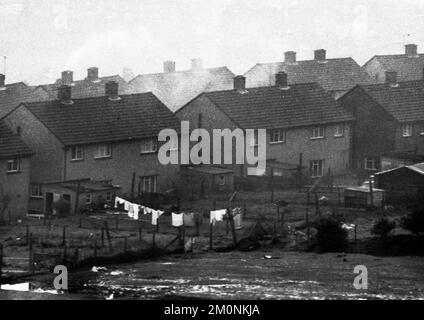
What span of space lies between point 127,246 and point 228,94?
21793 mm

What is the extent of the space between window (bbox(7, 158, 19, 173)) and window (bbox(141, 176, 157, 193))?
22.9 ft

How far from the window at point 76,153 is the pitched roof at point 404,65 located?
112 feet

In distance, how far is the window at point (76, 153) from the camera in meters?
45.5

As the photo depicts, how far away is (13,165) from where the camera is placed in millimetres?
43219

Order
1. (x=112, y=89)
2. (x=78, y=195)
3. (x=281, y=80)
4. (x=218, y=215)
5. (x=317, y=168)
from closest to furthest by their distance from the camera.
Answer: (x=218, y=215), (x=78, y=195), (x=112, y=89), (x=317, y=168), (x=281, y=80)

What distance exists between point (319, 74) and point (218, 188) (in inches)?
932

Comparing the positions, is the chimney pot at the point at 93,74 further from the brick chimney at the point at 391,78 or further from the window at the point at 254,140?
the brick chimney at the point at 391,78

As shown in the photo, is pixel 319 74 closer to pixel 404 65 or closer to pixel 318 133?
pixel 404 65

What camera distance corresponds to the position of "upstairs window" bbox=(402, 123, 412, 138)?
55.5m

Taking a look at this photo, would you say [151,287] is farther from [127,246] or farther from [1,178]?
[1,178]

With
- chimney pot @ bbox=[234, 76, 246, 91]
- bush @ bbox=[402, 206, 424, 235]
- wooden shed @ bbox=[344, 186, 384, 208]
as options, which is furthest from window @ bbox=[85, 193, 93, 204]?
bush @ bbox=[402, 206, 424, 235]

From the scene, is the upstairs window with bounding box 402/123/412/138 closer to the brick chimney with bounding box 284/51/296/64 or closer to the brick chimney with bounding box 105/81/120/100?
the brick chimney with bounding box 284/51/296/64

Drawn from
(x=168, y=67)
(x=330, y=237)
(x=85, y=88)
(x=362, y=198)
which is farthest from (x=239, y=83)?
(x=330, y=237)

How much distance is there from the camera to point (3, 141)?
43344mm
